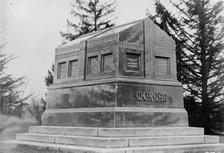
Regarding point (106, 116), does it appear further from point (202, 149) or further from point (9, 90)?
point (9, 90)

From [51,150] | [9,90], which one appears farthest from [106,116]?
[9,90]

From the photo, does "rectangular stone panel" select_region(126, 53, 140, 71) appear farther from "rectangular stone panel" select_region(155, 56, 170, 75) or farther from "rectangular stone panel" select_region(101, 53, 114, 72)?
"rectangular stone panel" select_region(155, 56, 170, 75)

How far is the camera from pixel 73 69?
10.2 m

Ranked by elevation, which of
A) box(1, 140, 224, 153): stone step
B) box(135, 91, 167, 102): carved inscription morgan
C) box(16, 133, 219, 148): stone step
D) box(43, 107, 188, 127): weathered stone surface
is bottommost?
box(1, 140, 224, 153): stone step

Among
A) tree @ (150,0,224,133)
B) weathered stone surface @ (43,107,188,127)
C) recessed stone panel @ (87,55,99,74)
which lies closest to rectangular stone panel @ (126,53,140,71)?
recessed stone panel @ (87,55,99,74)

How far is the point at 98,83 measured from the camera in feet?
28.7

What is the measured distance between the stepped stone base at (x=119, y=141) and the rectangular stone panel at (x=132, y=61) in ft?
5.61

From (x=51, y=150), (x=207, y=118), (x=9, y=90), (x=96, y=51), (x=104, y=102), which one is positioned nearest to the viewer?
(x=51, y=150)

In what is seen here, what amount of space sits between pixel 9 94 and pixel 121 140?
1187 centimetres

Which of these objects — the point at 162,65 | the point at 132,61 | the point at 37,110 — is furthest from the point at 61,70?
the point at 37,110

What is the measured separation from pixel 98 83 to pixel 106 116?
1.01 metres

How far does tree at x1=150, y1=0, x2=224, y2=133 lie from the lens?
1606 cm

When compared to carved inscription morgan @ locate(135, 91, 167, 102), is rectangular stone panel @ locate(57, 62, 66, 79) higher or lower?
higher

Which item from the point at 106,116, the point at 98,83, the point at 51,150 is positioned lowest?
the point at 51,150
